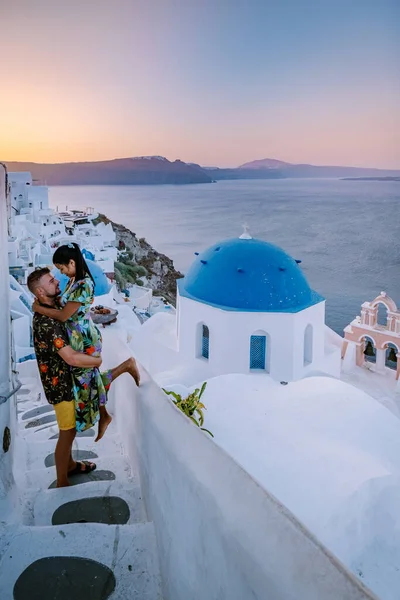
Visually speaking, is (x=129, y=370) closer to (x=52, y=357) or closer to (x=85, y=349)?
(x=85, y=349)

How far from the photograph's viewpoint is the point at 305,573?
1.21 m

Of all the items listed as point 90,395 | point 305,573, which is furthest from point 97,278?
point 305,573

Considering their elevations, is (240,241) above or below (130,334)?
above

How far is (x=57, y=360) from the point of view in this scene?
2287mm

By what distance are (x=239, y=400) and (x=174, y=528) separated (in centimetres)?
419

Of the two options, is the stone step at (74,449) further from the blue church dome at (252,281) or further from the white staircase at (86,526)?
the blue church dome at (252,281)

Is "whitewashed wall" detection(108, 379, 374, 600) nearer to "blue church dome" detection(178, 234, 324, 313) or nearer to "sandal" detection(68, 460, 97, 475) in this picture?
"sandal" detection(68, 460, 97, 475)

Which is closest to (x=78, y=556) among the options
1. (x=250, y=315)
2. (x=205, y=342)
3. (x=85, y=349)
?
(x=85, y=349)

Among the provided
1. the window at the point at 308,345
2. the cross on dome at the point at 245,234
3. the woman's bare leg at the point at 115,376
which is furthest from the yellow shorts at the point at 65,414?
the cross on dome at the point at 245,234

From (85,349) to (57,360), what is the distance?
0.51 ft

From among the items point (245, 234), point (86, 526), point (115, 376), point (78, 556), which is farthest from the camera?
point (245, 234)

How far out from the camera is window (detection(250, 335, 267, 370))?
7852 millimetres

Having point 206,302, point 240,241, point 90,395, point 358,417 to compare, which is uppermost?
point 240,241

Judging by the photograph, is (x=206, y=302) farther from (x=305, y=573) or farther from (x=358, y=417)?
(x=305, y=573)
